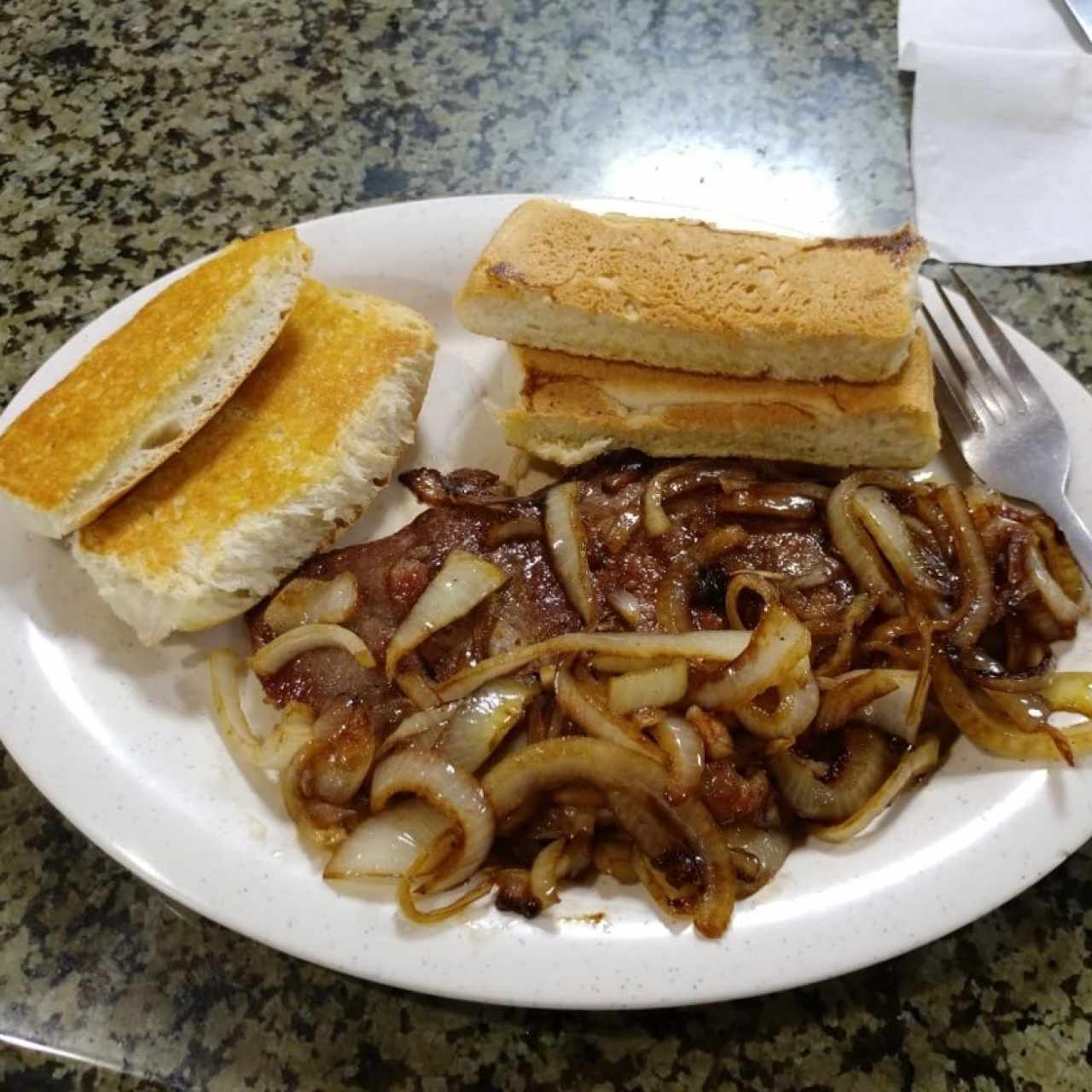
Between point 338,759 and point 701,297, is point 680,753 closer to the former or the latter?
point 338,759

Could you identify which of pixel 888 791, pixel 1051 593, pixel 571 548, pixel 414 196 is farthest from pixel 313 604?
pixel 414 196

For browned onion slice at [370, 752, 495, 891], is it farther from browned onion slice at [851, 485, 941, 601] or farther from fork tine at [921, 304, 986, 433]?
fork tine at [921, 304, 986, 433]

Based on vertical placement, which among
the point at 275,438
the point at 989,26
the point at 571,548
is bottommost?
the point at 571,548

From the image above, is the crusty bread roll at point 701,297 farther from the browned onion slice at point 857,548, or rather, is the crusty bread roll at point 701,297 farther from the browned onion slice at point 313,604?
the browned onion slice at point 313,604

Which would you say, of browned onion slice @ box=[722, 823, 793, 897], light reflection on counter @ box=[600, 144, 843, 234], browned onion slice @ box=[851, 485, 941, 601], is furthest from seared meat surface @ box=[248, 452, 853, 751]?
light reflection on counter @ box=[600, 144, 843, 234]

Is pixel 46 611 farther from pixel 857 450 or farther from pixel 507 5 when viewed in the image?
pixel 507 5
